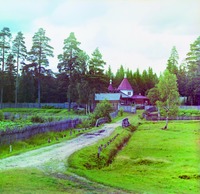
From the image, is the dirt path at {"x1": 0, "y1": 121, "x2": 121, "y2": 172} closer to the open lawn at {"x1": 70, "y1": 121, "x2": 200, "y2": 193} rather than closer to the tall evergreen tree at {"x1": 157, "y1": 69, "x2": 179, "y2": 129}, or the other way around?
the open lawn at {"x1": 70, "y1": 121, "x2": 200, "y2": 193}

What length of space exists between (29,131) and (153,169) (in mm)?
10129

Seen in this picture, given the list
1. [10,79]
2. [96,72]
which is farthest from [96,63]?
[10,79]

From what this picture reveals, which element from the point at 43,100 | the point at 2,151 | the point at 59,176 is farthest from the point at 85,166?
the point at 43,100

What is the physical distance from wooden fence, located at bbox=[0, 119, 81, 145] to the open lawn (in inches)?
212

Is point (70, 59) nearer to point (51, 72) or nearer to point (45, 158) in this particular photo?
point (51, 72)

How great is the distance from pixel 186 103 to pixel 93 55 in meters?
24.1

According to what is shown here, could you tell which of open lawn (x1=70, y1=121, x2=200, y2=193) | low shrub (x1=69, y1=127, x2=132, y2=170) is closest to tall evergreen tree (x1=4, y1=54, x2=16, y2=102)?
open lawn (x1=70, y1=121, x2=200, y2=193)

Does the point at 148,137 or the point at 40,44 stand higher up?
the point at 40,44

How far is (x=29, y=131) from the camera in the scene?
71.2 feet

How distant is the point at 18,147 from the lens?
19094 millimetres

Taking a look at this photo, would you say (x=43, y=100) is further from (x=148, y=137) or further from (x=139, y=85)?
(x=148, y=137)

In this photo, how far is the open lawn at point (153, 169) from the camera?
34.3 feet

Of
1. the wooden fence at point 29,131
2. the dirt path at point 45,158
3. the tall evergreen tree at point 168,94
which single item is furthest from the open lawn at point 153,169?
the tall evergreen tree at point 168,94

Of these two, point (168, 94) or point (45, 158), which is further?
point (168, 94)
